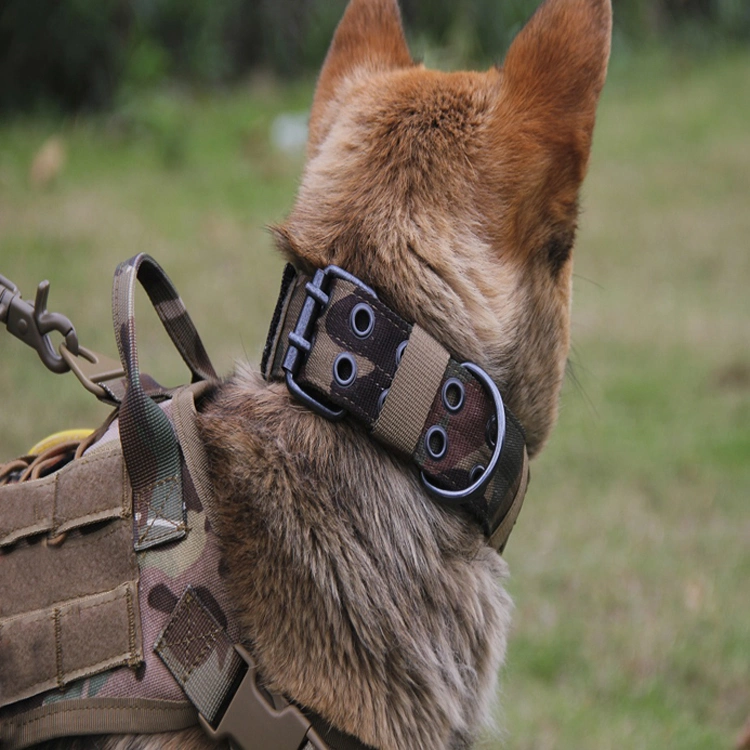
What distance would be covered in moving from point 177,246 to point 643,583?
4.12 m

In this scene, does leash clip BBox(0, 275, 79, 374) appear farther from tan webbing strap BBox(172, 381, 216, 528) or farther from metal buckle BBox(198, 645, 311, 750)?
metal buckle BBox(198, 645, 311, 750)

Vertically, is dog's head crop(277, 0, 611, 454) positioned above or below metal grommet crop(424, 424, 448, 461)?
above

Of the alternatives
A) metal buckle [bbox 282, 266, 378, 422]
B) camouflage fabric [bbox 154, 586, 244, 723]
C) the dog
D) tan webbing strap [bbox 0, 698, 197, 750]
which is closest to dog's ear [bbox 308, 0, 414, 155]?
the dog

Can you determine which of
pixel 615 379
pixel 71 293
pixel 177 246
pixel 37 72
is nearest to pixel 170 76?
pixel 37 72

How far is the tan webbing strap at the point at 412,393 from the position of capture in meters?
1.41

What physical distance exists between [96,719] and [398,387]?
645 millimetres

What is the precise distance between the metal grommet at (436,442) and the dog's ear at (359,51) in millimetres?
675

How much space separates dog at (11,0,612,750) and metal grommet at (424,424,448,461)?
0.27 ft

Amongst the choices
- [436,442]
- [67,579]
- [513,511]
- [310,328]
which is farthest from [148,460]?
[513,511]

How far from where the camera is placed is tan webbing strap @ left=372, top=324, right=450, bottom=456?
55.7 inches

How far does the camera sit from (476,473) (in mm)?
1477

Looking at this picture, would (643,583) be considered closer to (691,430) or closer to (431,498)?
(691,430)

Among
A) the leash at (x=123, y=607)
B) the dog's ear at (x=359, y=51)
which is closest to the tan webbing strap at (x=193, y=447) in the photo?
the leash at (x=123, y=607)

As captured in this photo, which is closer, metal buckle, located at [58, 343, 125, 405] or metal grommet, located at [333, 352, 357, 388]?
metal grommet, located at [333, 352, 357, 388]
